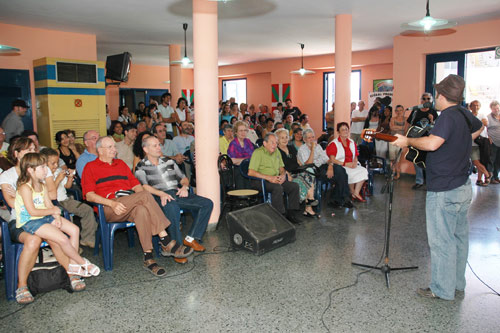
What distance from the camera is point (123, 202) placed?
12.1 feet

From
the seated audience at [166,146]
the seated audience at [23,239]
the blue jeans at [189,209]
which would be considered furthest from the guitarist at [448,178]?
the seated audience at [166,146]

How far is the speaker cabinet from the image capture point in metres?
4.01

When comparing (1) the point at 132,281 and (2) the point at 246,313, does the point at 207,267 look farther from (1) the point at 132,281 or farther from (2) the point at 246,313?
(2) the point at 246,313

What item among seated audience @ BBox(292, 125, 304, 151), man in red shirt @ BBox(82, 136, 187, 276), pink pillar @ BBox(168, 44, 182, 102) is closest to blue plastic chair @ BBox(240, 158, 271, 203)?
seated audience @ BBox(292, 125, 304, 151)

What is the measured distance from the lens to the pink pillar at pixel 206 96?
4.69 m

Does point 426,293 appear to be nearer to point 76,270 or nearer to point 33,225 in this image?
point 76,270

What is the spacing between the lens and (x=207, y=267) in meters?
3.76

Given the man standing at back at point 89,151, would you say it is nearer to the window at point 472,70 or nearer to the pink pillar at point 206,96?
the pink pillar at point 206,96

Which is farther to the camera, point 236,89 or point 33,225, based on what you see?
point 236,89

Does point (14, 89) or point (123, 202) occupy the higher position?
point (14, 89)

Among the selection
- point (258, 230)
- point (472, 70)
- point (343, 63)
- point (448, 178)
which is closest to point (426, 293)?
point (448, 178)

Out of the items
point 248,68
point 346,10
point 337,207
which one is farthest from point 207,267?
point 248,68

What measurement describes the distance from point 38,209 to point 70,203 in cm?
99

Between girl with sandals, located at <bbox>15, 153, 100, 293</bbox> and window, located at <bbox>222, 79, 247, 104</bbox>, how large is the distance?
12565 mm
